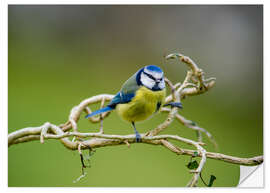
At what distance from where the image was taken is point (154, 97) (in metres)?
1.44

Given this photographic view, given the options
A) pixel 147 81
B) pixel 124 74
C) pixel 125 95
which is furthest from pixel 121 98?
pixel 124 74

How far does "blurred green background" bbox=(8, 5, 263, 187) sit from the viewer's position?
1.66m

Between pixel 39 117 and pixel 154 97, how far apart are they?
672 mm

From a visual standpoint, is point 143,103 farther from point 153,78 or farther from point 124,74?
point 124,74

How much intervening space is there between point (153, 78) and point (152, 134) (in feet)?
0.84

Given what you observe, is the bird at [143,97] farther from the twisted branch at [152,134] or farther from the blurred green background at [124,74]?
the blurred green background at [124,74]

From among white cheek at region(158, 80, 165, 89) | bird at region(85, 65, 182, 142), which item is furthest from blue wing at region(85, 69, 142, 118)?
white cheek at region(158, 80, 165, 89)

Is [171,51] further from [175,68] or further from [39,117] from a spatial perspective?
[39,117]

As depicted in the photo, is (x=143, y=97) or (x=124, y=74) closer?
(x=143, y=97)

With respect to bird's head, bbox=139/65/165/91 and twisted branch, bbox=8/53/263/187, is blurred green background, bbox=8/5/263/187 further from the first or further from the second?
bird's head, bbox=139/65/165/91

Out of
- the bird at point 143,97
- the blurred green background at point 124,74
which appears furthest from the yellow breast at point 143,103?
the blurred green background at point 124,74

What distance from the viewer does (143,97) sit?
57.2 inches
